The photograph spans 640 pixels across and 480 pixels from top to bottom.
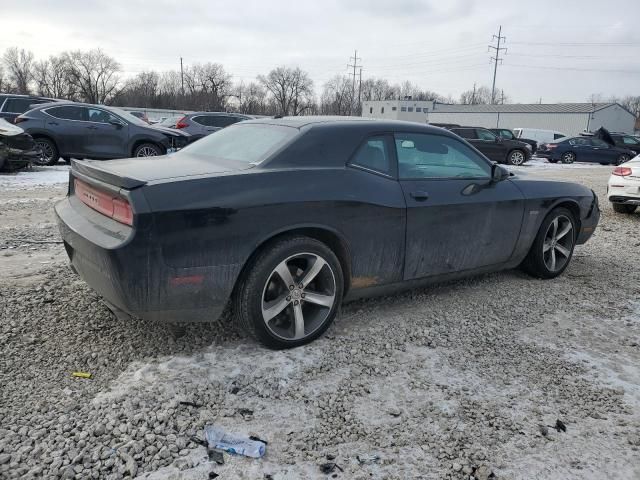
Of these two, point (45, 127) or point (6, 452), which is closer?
point (6, 452)

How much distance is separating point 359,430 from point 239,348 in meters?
1.06

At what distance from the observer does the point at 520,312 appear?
167 inches

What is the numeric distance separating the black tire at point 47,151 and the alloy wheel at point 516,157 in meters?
16.9

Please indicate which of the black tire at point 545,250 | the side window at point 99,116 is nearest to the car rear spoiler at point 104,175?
the black tire at point 545,250

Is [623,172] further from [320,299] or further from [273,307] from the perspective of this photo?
[273,307]

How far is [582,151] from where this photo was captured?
2430cm

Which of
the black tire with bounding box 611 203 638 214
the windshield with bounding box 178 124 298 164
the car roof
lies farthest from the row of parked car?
the black tire with bounding box 611 203 638 214

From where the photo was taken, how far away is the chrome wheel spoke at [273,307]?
3.24 metres

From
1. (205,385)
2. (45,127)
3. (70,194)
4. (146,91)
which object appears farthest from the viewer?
(146,91)

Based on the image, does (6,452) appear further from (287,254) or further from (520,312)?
(520,312)

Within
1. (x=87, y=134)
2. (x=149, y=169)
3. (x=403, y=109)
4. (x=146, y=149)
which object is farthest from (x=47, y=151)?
(x=403, y=109)

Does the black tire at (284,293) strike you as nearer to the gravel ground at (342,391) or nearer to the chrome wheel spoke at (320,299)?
the chrome wheel spoke at (320,299)

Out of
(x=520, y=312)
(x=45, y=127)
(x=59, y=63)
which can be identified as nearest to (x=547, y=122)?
(x=45, y=127)

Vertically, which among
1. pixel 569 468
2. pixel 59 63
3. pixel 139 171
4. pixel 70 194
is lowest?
pixel 569 468
